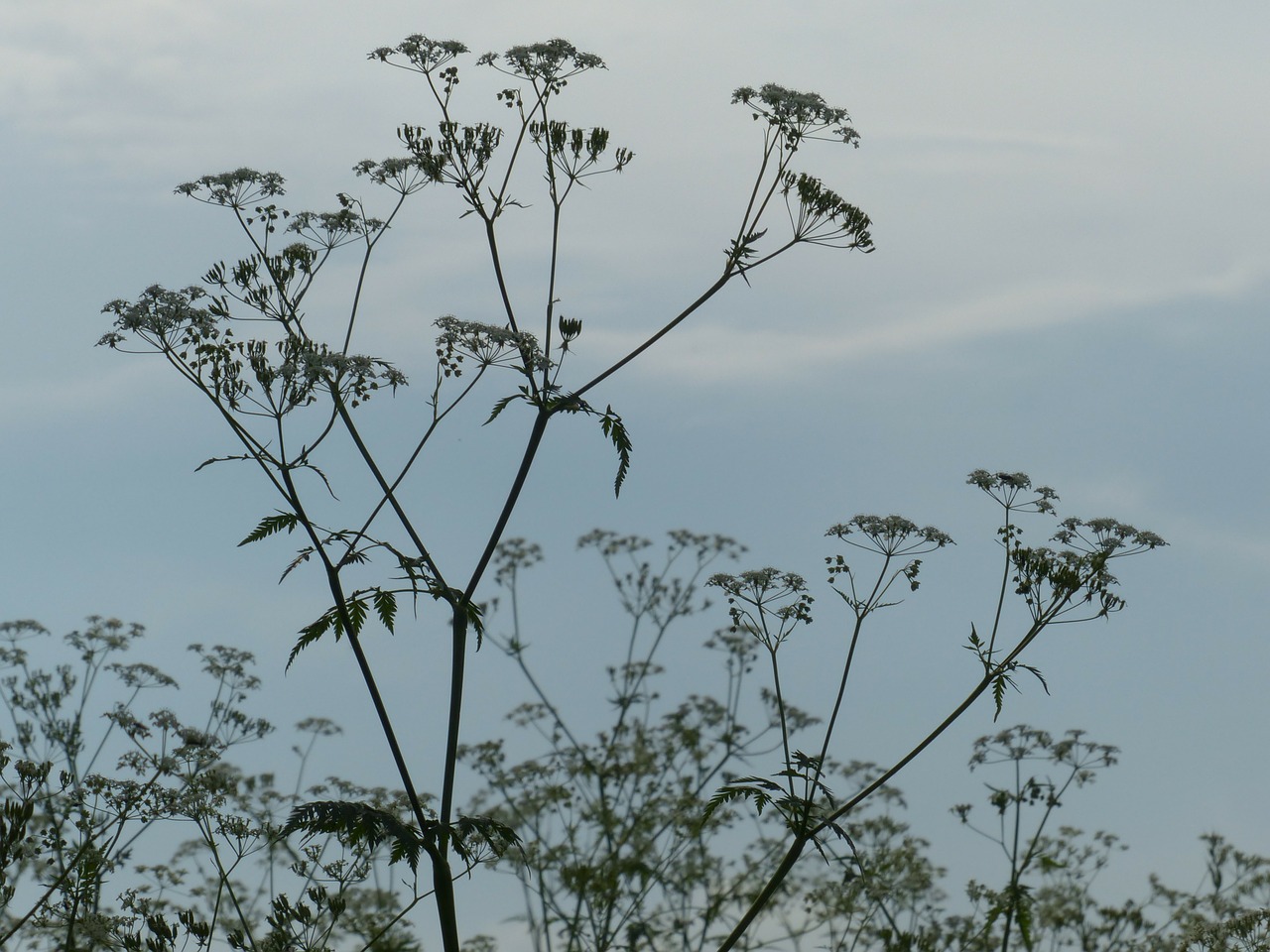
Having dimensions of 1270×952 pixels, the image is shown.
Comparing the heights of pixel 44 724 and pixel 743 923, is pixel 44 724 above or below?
above

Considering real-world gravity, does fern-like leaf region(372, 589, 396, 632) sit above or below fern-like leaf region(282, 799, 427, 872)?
above

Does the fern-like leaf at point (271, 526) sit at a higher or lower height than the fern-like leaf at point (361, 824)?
higher

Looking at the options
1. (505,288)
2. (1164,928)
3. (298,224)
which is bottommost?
(1164,928)

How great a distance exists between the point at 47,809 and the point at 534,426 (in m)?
7.11

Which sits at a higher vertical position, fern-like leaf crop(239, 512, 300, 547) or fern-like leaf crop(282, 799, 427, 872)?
fern-like leaf crop(239, 512, 300, 547)

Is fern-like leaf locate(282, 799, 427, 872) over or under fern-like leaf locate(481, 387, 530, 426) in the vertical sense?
under

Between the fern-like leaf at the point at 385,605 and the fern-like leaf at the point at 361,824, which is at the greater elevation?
the fern-like leaf at the point at 385,605

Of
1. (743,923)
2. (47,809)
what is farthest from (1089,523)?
(47,809)

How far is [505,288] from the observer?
879cm

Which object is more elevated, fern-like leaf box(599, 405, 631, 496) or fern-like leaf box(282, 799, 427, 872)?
fern-like leaf box(599, 405, 631, 496)

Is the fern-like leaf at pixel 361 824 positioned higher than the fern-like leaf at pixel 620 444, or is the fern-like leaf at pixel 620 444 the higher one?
the fern-like leaf at pixel 620 444

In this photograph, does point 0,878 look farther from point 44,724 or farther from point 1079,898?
point 1079,898

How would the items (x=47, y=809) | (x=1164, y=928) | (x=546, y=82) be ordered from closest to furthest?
(x=546, y=82) < (x=47, y=809) < (x=1164, y=928)

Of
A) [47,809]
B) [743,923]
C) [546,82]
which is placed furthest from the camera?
[47,809]
